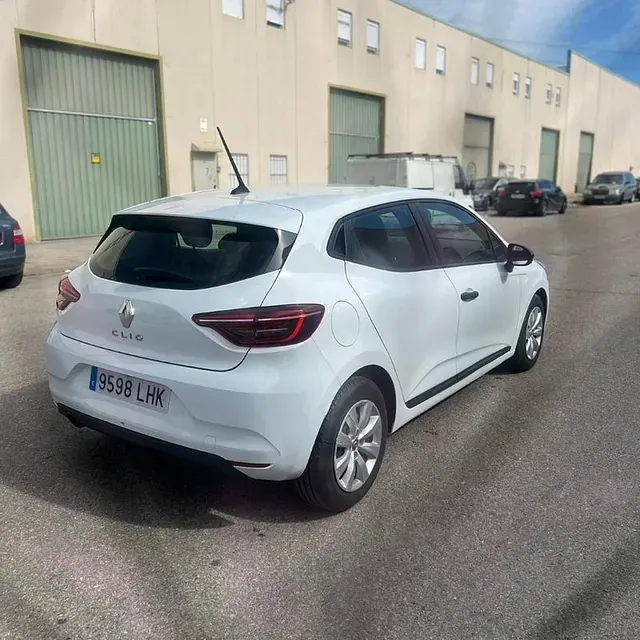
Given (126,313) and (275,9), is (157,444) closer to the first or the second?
(126,313)

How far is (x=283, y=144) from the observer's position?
2117 centimetres

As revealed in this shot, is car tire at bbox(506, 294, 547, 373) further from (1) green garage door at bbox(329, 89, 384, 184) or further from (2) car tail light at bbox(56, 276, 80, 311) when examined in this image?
(1) green garage door at bbox(329, 89, 384, 184)

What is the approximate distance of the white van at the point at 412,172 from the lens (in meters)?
18.3

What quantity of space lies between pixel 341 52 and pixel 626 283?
16280 mm

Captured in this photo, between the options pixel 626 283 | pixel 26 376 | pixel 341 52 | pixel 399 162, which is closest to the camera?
pixel 26 376

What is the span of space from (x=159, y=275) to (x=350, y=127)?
22.4 m

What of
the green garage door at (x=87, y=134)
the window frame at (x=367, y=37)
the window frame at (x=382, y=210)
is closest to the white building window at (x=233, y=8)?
the green garage door at (x=87, y=134)

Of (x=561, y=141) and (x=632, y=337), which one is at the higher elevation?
(x=561, y=141)

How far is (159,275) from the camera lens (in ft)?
Result: 10.2

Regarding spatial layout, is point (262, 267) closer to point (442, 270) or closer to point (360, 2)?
point (442, 270)

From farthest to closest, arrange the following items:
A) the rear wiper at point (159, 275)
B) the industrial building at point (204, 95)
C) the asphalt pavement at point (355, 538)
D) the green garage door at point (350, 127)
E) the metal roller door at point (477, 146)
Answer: the metal roller door at point (477, 146) < the green garage door at point (350, 127) < the industrial building at point (204, 95) < the rear wiper at point (159, 275) < the asphalt pavement at point (355, 538)

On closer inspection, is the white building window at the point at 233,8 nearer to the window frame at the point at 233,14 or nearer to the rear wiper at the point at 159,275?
the window frame at the point at 233,14

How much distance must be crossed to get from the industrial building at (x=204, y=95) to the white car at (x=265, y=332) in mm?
12715

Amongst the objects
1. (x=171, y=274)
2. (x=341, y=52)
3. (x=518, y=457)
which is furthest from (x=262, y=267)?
(x=341, y=52)
